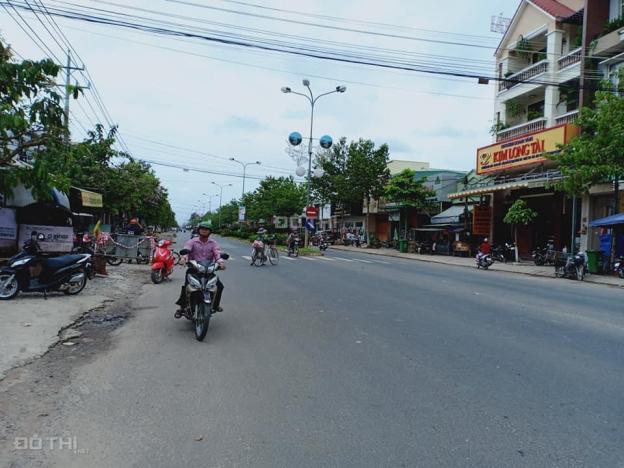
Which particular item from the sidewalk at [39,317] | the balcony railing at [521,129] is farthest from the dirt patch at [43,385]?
the balcony railing at [521,129]

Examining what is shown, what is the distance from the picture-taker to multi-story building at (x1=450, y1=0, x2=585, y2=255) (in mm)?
24062

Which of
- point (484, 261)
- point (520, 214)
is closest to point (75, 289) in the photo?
point (484, 261)

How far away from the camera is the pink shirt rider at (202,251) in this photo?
291 inches

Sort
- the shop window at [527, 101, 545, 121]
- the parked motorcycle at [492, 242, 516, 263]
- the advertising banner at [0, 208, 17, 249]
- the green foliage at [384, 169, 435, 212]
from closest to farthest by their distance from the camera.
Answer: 1. the advertising banner at [0, 208, 17, 249]
2. the shop window at [527, 101, 545, 121]
3. the parked motorcycle at [492, 242, 516, 263]
4. the green foliage at [384, 169, 435, 212]

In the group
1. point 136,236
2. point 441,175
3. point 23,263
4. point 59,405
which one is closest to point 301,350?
point 59,405

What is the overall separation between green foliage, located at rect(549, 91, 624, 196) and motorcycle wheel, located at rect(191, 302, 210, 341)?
16.3 metres

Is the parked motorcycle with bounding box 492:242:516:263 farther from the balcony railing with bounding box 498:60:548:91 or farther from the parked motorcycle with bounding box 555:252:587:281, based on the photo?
the balcony railing with bounding box 498:60:548:91

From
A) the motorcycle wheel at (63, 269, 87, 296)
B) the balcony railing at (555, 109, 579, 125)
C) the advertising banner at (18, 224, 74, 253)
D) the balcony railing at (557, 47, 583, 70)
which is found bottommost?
the motorcycle wheel at (63, 269, 87, 296)

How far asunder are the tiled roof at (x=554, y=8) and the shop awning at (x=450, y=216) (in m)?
13.0

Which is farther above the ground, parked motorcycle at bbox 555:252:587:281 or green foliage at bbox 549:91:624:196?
green foliage at bbox 549:91:624:196

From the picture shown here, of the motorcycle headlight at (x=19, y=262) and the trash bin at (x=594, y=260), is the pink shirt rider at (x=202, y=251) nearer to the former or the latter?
the motorcycle headlight at (x=19, y=262)

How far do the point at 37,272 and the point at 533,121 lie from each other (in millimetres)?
24988

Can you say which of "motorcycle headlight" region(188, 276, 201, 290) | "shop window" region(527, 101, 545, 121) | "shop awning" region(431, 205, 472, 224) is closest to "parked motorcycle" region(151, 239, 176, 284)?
"motorcycle headlight" region(188, 276, 201, 290)

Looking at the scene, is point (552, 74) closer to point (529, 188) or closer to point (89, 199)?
point (529, 188)
